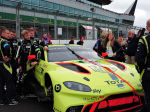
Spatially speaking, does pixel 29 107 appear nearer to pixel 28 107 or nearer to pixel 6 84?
pixel 28 107

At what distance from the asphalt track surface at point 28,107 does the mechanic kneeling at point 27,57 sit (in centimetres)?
54

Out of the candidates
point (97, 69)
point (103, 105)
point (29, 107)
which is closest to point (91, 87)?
point (103, 105)

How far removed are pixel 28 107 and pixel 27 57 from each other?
4.60 feet

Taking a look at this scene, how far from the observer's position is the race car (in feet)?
9.19

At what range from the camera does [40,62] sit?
4336 millimetres

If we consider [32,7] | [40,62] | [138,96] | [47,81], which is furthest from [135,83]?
[32,7]

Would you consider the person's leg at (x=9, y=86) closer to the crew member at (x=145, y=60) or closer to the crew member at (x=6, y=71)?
the crew member at (x=6, y=71)

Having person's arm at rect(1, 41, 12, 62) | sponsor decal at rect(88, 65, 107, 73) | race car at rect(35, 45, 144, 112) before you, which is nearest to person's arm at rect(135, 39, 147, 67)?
race car at rect(35, 45, 144, 112)

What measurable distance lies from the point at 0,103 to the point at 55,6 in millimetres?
28825

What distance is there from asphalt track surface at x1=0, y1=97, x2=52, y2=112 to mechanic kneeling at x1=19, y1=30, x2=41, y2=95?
54 cm

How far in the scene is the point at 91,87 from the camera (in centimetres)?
292

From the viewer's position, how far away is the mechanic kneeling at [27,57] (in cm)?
459

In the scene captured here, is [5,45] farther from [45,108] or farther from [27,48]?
[45,108]

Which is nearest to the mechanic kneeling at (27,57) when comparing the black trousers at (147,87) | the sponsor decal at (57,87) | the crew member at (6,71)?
the crew member at (6,71)
